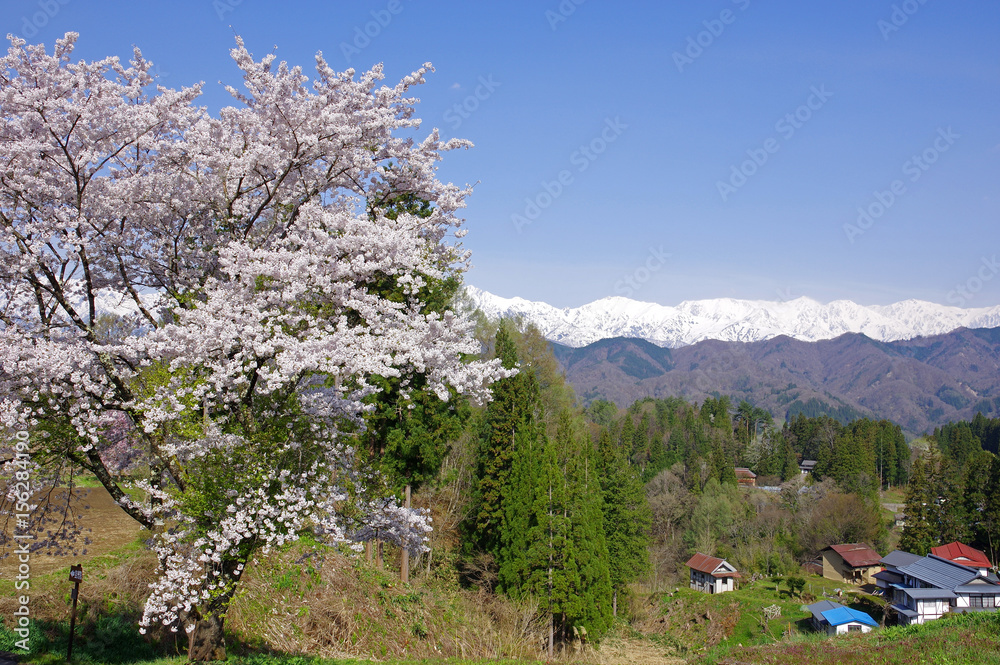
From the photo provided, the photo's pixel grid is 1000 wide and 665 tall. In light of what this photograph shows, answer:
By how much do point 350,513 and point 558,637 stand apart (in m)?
20.5

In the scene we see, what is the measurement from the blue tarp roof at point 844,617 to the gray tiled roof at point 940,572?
5218 mm

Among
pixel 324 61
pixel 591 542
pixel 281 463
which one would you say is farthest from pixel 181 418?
pixel 591 542

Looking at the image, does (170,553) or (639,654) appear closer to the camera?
(170,553)

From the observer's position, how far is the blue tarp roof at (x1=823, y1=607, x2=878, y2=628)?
103 feet

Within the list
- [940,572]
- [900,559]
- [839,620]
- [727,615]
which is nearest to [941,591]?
[940,572]

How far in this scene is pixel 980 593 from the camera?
32250 millimetres

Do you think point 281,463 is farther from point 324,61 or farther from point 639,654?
point 639,654

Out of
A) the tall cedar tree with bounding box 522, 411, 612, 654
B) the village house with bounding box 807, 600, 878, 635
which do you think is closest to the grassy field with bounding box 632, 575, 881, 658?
the village house with bounding box 807, 600, 878, 635

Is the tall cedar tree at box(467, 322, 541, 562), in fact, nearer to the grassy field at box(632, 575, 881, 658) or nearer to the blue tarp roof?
the grassy field at box(632, 575, 881, 658)

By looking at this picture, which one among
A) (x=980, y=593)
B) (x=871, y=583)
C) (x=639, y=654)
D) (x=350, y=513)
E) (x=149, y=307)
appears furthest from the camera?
(x=871, y=583)

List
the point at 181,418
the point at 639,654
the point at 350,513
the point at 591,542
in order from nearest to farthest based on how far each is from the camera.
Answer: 1. the point at 181,418
2. the point at 350,513
3. the point at 591,542
4. the point at 639,654

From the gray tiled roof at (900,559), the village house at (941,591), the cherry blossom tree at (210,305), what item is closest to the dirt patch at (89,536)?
the cherry blossom tree at (210,305)

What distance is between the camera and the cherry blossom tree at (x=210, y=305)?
6195 millimetres

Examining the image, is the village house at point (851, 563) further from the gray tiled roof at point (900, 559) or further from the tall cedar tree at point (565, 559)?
the tall cedar tree at point (565, 559)
